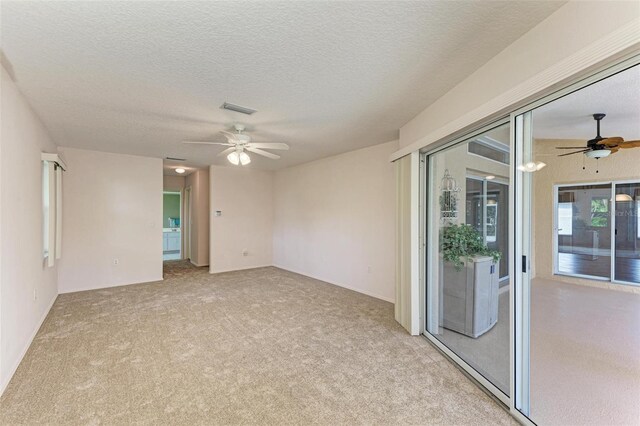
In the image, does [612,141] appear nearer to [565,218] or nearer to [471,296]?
[565,218]

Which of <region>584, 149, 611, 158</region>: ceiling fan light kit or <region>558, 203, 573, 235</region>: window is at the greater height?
<region>584, 149, 611, 158</region>: ceiling fan light kit

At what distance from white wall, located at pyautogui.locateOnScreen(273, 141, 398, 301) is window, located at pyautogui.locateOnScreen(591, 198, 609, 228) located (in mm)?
2280

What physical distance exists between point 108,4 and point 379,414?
3083 mm

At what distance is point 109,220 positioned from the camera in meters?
5.32

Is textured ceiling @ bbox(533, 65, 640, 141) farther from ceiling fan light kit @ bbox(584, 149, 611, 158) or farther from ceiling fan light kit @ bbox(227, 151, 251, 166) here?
ceiling fan light kit @ bbox(227, 151, 251, 166)

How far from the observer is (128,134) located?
4.11 meters

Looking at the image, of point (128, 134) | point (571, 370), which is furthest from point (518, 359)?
point (128, 134)

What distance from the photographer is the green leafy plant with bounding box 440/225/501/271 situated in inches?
103

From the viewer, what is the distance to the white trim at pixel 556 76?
1.24 metres

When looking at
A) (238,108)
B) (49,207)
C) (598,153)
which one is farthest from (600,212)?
(49,207)

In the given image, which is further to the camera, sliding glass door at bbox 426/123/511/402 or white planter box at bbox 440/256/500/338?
white planter box at bbox 440/256/500/338

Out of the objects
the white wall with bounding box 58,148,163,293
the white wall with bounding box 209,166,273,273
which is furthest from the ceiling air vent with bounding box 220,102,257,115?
the white wall with bounding box 209,166,273,273

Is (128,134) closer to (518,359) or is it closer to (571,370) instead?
(518,359)

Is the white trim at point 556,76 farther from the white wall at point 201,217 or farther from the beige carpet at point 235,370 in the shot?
the white wall at point 201,217
